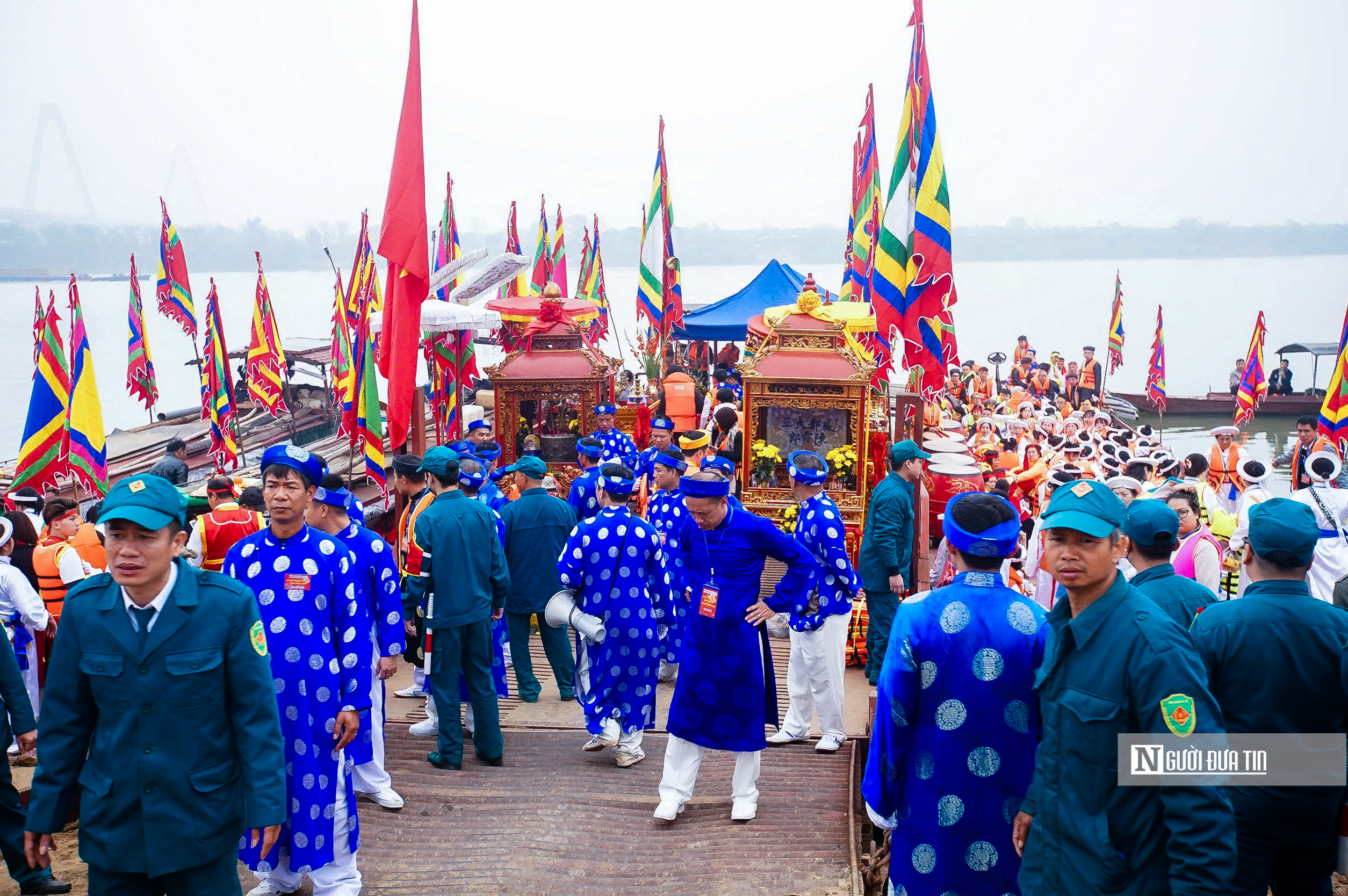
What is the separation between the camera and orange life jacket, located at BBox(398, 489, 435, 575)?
5.96 meters

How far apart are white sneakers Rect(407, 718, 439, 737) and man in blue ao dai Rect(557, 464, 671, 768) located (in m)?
1.04

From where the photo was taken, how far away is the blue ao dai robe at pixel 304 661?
438cm

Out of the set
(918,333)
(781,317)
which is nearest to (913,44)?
(918,333)

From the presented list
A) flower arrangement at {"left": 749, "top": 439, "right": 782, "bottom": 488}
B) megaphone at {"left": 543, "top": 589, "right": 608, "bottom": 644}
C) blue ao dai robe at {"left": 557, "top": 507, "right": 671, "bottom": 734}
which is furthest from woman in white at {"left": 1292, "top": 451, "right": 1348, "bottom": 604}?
flower arrangement at {"left": 749, "top": 439, "right": 782, "bottom": 488}

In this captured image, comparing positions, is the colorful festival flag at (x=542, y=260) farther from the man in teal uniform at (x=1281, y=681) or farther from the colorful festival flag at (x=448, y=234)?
the man in teal uniform at (x=1281, y=681)

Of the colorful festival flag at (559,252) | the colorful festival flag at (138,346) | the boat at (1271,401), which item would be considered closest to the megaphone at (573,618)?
the colorful festival flag at (138,346)

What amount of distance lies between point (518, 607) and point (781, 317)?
16.4 feet

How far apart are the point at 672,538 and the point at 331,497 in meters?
2.91

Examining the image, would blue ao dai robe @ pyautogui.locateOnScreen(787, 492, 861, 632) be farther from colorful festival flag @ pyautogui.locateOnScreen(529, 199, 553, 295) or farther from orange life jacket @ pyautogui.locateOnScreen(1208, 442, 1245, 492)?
colorful festival flag @ pyautogui.locateOnScreen(529, 199, 553, 295)

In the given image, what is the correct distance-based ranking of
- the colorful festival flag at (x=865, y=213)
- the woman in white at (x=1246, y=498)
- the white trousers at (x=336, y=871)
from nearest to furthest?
the white trousers at (x=336, y=871)
the woman in white at (x=1246, y=498)
the colorful festival flag at (x=865, y=213)

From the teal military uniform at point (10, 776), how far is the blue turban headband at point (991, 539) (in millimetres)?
3659

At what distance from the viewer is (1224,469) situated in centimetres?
1041

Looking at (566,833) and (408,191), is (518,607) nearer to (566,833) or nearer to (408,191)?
(566,833)

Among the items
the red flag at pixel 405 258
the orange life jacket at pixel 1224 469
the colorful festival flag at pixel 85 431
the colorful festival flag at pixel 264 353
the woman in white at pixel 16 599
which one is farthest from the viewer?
the colorful festival flag at pixel 264 353
